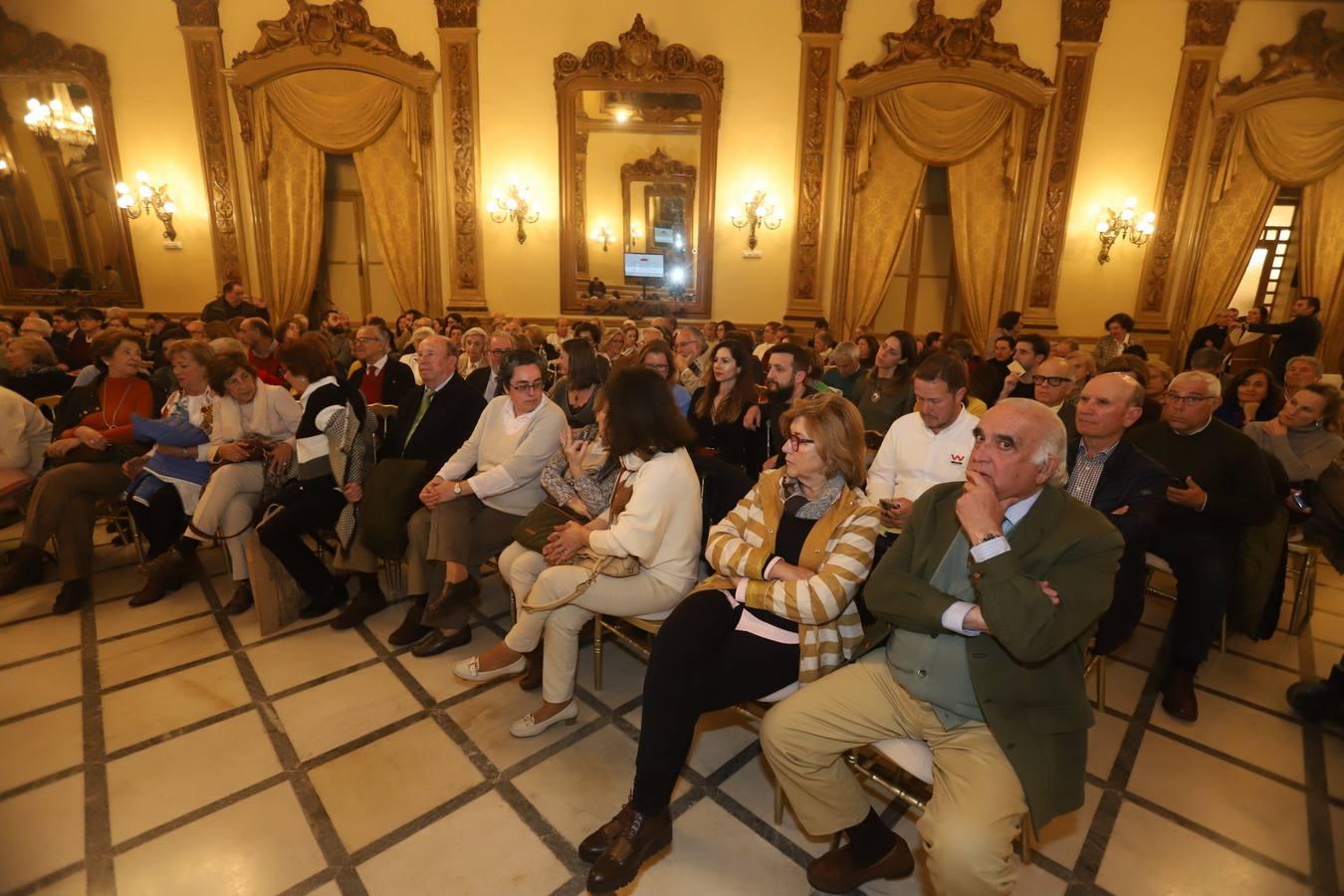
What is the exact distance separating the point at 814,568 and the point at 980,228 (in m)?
8.04

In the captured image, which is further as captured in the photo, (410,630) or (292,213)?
(292,213)

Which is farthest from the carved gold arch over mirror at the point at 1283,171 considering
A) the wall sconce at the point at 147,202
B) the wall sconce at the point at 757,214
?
the wall sconce at the point at 147,202

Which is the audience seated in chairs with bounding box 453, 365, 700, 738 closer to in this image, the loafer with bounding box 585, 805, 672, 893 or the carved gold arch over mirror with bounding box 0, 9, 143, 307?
the loafer with bounding box 585, 805, 672, 893

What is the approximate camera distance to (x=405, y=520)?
3.07 metres

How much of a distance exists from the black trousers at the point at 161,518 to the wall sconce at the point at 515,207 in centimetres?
608

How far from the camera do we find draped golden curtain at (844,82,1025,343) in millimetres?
7867

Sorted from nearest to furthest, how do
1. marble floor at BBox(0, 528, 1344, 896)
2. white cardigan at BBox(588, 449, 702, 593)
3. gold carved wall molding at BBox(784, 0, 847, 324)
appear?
marble floor at BBox(0, 528, 1344, 896) < white cardigan at BBox(588, 449, 702, 593) < gold carved wall molding at BBox(784, 0, 847, 324)

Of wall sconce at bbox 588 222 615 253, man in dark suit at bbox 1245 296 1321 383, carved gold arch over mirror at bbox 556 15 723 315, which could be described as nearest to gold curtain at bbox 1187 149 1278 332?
man in dark suit at bbox 1245 296 1321 383

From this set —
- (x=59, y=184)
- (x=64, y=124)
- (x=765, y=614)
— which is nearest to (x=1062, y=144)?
(x=765, y=614)

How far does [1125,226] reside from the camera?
8250 mm

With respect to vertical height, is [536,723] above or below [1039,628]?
below

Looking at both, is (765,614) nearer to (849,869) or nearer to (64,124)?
(849,869)

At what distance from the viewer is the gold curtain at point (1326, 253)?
8.15 metres

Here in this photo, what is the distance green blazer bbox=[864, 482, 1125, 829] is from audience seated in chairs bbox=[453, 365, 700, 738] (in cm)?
81
